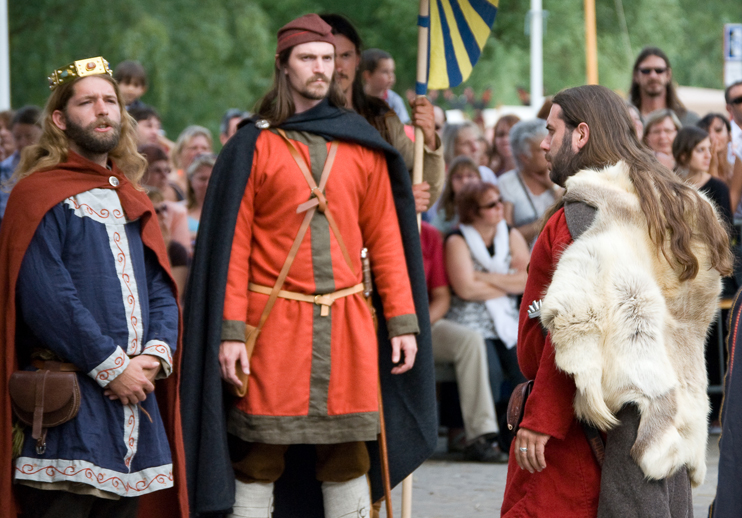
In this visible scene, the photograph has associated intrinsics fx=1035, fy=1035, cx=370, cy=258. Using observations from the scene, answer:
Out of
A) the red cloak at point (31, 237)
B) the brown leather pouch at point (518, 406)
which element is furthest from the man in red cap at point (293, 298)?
the brown leather pouch at point (518, 406)

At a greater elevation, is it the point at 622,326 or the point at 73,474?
the point at 622,326

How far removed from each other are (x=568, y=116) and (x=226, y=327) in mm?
1582

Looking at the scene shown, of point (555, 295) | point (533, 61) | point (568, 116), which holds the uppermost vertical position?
point (533, 61)

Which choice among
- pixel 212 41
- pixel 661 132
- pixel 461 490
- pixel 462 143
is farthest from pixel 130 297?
pixel 212 41

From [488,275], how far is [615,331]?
12.2 ft

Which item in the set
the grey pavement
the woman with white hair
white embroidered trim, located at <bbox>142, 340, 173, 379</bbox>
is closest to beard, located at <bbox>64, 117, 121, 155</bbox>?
white embroidered trim, located at <bbox>142, 340, 173, 379</bbox>

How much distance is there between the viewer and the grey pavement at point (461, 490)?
5.31 meters

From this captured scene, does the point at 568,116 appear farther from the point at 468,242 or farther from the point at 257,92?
the point at 257,92

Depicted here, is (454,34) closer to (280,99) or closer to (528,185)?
(280,99)

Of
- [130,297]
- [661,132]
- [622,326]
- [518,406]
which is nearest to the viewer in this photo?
[622,326]

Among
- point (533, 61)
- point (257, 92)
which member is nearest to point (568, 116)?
point (257, 92)

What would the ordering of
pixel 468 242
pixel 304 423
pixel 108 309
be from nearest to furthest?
pixel 108 309
pixel 304 423
pixel 468 242

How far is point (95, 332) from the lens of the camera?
11.4 ft

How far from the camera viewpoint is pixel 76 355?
347 centimetres
